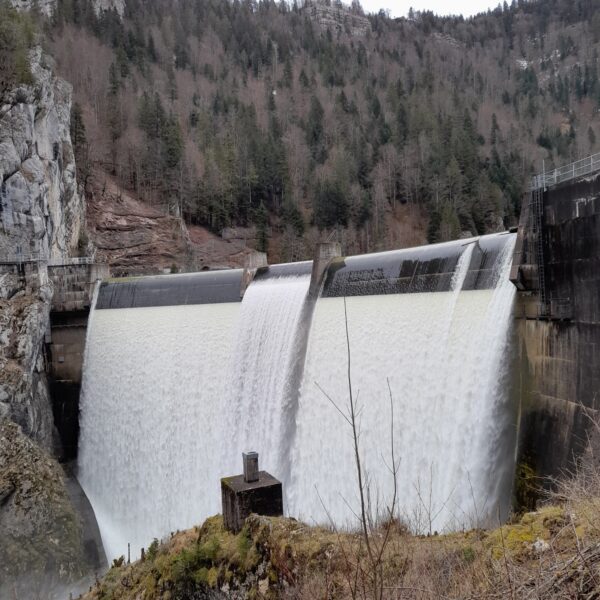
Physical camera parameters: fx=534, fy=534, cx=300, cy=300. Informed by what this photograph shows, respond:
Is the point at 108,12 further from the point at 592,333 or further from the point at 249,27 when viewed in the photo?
the point at 592,333

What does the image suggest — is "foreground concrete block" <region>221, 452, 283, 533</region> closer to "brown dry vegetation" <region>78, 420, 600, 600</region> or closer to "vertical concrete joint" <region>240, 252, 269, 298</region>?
"brown dry vegetation" <region>78, 420, 600, 600</region>

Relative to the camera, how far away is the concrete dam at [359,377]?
9.22 metres

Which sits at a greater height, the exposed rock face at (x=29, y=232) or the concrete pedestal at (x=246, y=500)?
the exposed rock face at (x=29, y=232)

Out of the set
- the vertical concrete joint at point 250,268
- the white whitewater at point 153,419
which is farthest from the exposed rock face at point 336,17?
the white whitewater at point 153,419

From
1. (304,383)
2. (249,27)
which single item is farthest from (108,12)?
(304,383)

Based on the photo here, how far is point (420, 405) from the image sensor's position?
10.8m

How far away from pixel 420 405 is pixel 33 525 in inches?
465

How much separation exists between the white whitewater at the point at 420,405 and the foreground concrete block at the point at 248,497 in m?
1.29

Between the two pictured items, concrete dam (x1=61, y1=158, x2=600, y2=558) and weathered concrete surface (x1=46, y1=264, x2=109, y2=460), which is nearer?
concrete dam (x1=61, y1=158, x2=600, y2=558)

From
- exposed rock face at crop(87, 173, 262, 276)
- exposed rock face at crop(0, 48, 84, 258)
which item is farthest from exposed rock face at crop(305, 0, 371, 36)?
exposed rock face at crop(0, 48, 84, 258)

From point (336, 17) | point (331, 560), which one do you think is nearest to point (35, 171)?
point (331, 560)

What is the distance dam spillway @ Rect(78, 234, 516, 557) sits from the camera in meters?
9.74

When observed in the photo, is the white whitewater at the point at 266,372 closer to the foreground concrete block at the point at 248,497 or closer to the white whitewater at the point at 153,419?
the white whitewater at the point at 153,419

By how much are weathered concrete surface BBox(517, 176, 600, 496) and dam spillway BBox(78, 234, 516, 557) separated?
0.42 metres
